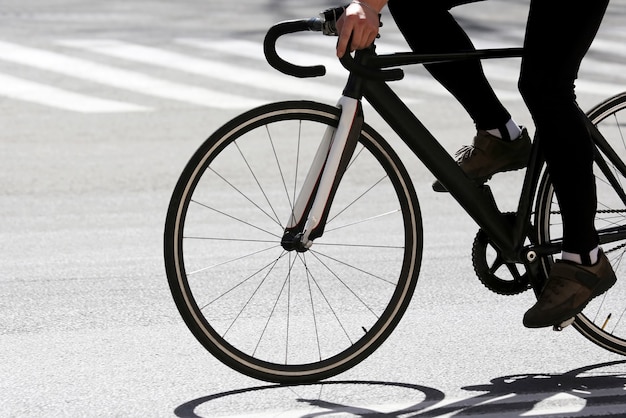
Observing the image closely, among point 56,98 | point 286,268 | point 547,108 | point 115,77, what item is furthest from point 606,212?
point 115,77

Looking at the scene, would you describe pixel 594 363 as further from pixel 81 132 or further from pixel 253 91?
pixel 253 91

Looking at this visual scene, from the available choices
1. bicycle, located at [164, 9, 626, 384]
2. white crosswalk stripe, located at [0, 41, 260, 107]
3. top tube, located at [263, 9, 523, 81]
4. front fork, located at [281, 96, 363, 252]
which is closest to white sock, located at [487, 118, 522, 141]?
bicycle, located at [164, 9, 626, 384]

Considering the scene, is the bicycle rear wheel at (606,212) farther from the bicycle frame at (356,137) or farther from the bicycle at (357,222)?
the bicycle frame at (356,137)

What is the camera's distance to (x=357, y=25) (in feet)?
14.4

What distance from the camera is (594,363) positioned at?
498 cm

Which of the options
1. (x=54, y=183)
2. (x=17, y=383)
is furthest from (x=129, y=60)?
(x=17, y=383)

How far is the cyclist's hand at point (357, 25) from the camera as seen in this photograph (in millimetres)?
4387

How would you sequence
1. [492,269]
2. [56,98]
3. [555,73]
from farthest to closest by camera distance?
[56,98] < [492,269] < [555,73]

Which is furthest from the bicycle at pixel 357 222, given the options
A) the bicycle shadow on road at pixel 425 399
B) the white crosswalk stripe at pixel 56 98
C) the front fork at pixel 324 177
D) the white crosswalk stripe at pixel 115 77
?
the white crosswalk stripe at pixel 115 77

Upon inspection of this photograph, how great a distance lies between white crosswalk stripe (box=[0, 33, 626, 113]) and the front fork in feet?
24.7

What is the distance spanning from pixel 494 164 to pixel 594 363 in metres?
0.80

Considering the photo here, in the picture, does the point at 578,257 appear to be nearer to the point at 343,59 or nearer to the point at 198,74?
the point at 343,59

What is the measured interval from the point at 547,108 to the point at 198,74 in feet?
32.4

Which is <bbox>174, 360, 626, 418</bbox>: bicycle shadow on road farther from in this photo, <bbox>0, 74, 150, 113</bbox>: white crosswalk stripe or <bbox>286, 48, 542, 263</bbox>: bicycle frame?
<bbox>0, 74, 150, 113</bbox>: white crosswalk stripe
